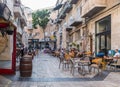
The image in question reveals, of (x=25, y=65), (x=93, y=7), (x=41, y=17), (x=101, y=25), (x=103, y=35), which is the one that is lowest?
(x=25, y=65)

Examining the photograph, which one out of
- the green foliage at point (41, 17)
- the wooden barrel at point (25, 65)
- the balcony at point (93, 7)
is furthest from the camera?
the green foliage at point (41, 17)

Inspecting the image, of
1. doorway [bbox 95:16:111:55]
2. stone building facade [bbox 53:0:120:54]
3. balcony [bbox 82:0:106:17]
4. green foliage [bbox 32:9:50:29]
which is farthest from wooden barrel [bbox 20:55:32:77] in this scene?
green foliage [bbox 32:9:50:29]

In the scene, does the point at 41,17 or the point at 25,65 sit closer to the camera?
the point at 25,65

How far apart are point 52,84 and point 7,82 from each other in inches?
73.6

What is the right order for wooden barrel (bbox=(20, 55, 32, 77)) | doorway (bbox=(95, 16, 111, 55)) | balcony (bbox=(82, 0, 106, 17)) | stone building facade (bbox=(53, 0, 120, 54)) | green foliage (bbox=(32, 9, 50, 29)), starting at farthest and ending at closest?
green foliage (bbox=(32, 9, 50, 29)) < balcony (bbox=(82, 0, 106, 17)) < doorway (bbox=(95, 16, 111, 55)) < stone building facade (bbox=(53, 0, 120, 54)) < wooden barrel (bbox=(20, 55, 32, 77))

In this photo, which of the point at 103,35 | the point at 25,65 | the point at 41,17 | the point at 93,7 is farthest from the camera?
the point at 41,17

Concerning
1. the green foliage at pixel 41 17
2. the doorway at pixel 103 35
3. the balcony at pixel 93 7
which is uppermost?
the green foliage at pixel 41 17

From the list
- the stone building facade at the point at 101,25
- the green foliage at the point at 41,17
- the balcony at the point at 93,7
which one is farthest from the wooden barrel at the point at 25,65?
the green foliage at the point at 41,17

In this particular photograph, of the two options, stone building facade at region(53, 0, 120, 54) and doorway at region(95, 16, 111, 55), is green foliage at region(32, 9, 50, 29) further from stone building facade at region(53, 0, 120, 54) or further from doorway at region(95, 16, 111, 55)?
doorway at region(95, 16, 111, 55)

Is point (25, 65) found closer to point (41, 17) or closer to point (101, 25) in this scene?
point (101, 25)

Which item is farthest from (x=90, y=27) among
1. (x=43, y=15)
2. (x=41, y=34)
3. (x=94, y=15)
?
(x=41, y=34)

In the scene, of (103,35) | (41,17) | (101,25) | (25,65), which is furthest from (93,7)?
(41,17)

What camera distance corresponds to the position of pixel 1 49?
23.2 m

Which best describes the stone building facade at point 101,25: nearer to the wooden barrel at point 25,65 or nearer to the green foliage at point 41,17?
the wooden barrel at point 25,65
